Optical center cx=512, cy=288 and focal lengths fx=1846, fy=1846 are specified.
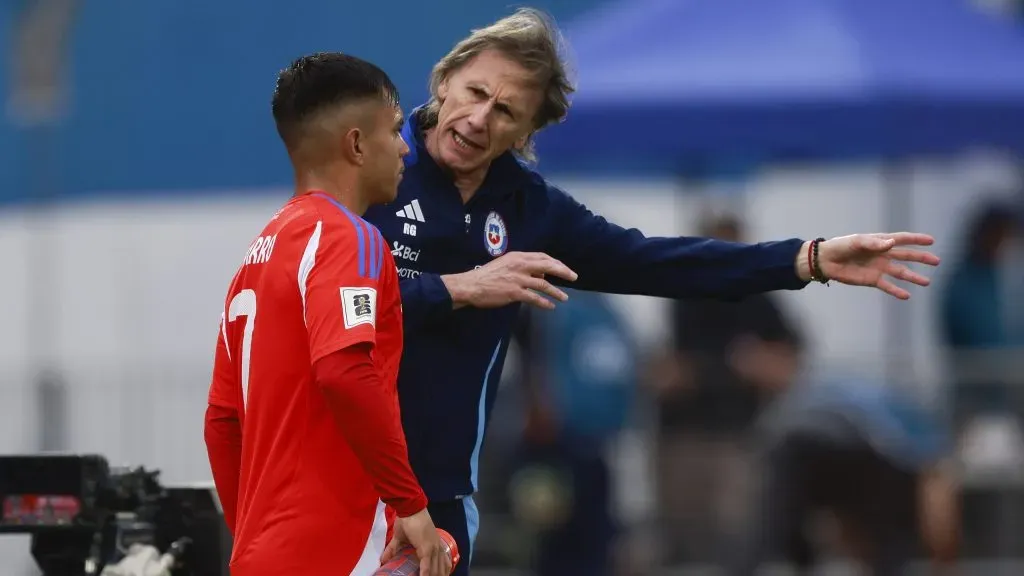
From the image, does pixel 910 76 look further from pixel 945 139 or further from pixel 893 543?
pixel 893 543

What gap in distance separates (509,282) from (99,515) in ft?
4.38

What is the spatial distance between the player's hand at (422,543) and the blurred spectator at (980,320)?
6.16 meters

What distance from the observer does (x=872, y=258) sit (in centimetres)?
463

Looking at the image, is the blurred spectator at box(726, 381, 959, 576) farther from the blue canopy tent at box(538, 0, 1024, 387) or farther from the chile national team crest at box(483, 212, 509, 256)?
the chile national team crest at box(483, 212, 509, 256)

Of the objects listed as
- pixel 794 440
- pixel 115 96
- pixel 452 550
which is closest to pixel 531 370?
pixel 794 440

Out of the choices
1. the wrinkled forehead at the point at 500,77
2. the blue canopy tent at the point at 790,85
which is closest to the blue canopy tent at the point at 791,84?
the blue canopy tent at the point at 790,85

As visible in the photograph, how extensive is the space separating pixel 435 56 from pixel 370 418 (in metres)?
6.34

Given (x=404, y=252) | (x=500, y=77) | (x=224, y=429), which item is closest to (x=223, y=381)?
(x=224, y=429)

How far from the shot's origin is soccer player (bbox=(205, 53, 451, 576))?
366cm

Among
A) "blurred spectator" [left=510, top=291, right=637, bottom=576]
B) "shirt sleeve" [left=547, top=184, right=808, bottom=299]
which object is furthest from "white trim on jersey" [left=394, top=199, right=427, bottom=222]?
"blurred spectator" [left=510, top=291, right=637, bottom=576]

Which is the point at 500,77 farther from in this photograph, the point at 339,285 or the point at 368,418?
the point at 368,418

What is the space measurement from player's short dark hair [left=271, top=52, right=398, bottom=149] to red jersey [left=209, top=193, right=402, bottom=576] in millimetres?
188

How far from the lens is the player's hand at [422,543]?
379 centimetres

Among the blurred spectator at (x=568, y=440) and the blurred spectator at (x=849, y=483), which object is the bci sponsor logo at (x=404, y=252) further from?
the blurred spectator at (x=849, y=483)
